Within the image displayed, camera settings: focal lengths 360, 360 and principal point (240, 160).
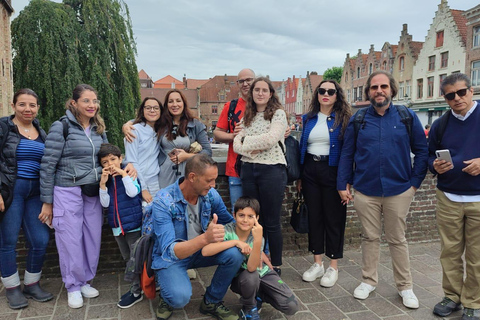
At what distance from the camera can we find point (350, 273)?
4418mm

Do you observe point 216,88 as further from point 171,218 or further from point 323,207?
point 171,218

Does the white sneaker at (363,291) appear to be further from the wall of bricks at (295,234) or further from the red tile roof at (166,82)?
the red tile roof at (166,82)

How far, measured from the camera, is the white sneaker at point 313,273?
13.7 feet

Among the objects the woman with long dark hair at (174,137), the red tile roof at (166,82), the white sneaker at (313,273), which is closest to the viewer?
the woman with long dark hair at (174,137)

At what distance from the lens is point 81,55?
15.0m

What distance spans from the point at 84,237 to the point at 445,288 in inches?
143

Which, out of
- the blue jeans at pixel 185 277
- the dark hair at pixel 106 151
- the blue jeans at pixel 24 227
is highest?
the dark hair at pixel 106 151

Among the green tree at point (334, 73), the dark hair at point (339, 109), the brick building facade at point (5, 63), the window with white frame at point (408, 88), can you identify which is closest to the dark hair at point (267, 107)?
the dark hair at point (339, 109)

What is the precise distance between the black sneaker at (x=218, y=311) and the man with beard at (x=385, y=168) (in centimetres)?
139

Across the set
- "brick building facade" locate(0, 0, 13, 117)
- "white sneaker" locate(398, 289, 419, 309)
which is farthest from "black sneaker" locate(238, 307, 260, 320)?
"brick building facade" locate(0, 0, 13, 117)

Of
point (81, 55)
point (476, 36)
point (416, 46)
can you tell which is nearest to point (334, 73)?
point (416, 46)

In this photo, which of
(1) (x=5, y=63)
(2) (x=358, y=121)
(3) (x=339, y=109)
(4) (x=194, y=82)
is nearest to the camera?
(2) (x=358, y=121)

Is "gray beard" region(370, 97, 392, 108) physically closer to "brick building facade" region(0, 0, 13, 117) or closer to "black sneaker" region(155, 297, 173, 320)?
"black sneaker" region(155, 297, 173, 320)

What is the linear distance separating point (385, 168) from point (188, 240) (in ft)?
6.59
